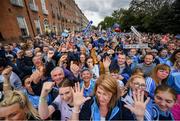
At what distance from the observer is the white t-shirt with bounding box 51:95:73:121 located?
265 cm

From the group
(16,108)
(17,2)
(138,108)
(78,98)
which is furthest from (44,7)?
(138,108)

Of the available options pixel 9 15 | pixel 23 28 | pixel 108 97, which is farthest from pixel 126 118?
pixel 23 28

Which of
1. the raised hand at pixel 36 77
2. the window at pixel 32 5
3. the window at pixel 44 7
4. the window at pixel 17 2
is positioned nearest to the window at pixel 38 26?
the window at pixel 32 5

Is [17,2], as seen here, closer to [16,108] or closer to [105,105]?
[16,108]

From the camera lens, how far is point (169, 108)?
8.09 ft

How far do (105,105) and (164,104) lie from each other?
34.4 inches

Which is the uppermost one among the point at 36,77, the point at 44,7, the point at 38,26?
the point at 44,7

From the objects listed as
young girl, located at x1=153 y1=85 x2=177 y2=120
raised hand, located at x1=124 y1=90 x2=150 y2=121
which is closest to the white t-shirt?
raised hand, located at x1=124 y1=90 x2=150 y2=121

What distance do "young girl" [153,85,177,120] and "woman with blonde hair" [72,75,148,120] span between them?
0.41 m

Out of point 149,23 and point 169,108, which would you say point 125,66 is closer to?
point 169,108

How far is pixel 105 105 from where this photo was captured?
2182 millimetres

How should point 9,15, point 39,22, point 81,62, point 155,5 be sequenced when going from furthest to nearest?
point 155,5 < point 39,22 < point 9,15 < point 81,62

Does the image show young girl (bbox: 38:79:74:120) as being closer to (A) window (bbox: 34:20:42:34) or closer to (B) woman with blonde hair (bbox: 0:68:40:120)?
(B) woman with blonde hair (bbox: 0:68:40:120)

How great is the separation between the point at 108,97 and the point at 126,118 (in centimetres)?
33
